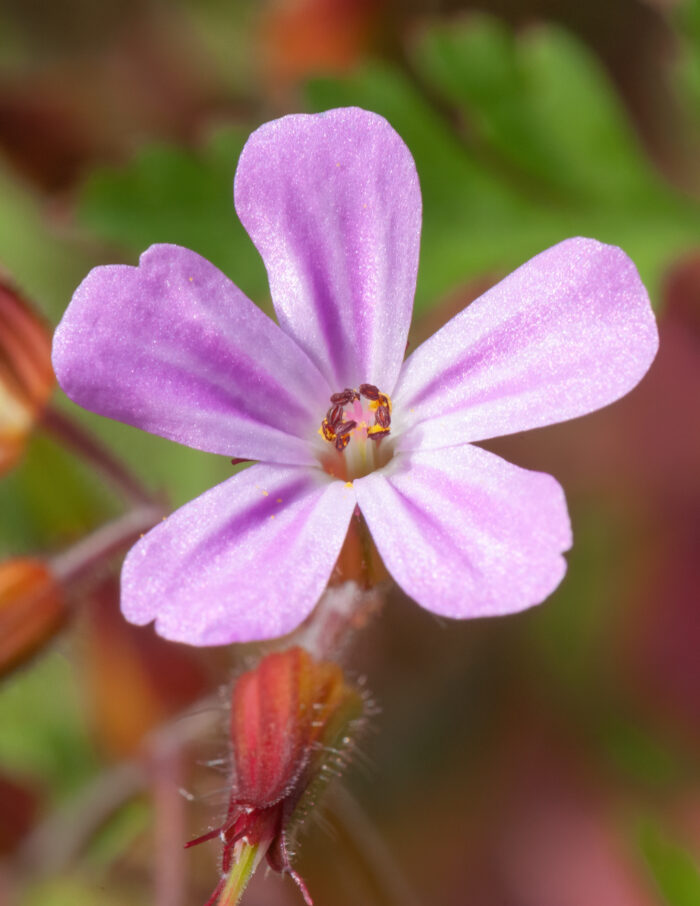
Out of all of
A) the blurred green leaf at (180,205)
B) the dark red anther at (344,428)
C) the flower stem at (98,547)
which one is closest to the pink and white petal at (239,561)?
the dark red anther at (344,428)

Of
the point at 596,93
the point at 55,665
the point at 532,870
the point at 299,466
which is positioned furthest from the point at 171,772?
the point at 596,93

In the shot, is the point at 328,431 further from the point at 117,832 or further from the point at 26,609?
the point at 117,832

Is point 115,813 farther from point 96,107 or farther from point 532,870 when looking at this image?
point 96,107

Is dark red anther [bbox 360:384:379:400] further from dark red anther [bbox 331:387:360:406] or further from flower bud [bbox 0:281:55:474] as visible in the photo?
flower bud [bbox 0:281:55:474]

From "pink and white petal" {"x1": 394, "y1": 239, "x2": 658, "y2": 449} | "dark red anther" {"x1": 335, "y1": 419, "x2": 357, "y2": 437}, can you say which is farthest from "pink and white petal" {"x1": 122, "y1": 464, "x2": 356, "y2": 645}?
"pink and white petal" {"x1": 394, "y1": 239, "x2": 658, "y2": 449}

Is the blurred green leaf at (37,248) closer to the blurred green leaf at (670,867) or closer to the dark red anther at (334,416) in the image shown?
the dark red anther at (334,416)

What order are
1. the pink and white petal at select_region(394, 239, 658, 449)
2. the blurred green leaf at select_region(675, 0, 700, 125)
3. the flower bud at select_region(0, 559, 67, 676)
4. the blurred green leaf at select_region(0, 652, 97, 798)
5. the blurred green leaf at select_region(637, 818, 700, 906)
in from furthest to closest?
the blurred green leaf at select_region(0, 652, 97, 798) < the blurred green leaf at select_region(675, 0, 700, 125) < the blurred green leaf at select_region(637, 818, 700, 906) < the flower bud at select_region(0, 559, 67, 676) < the pink and white petal at select_region(394, 239, 658, 449)
